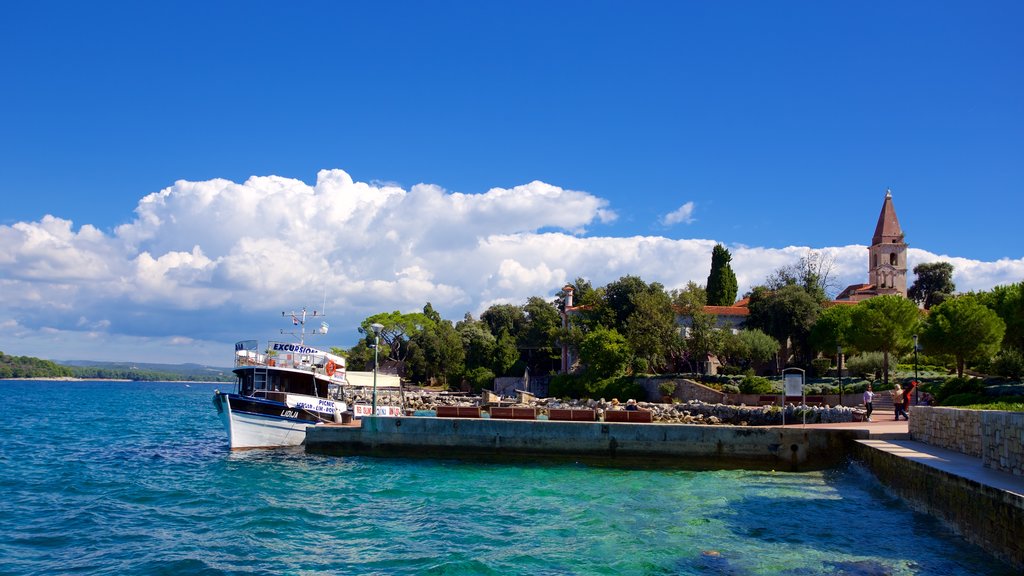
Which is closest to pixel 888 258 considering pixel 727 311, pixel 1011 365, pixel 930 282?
pixel 930 282

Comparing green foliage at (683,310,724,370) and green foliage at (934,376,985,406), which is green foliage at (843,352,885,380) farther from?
green foliage at (934,376,985,406)

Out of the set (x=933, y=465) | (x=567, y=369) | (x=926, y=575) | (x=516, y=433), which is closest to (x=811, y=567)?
(x=926, y=575)

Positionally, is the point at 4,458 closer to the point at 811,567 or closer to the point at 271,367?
the point at 271,367

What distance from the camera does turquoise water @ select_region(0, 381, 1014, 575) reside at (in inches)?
507

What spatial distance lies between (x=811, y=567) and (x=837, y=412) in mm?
20899

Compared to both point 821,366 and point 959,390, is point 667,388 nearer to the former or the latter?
point 821,366

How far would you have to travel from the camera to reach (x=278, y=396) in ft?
94.8

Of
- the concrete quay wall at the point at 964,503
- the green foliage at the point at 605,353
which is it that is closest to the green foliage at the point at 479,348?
the green foliage at the point at 605,353

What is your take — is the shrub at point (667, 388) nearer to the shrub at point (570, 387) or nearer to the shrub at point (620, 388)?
the shrub at point (620, 388)

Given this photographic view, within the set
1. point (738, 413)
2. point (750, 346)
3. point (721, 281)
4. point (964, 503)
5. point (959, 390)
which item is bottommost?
point (738, 413)

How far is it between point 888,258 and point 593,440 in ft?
214

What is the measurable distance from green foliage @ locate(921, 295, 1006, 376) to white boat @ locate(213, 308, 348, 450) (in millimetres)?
32963

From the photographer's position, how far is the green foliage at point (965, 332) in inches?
1508

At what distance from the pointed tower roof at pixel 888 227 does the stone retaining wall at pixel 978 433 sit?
63859 millimetres
